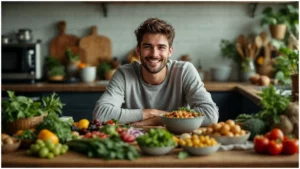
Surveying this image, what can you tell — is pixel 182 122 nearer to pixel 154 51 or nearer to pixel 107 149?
pixel 107 149

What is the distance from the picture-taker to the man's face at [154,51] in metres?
3.20

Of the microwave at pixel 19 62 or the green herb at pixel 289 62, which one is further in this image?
the microwave at pixel 19 62

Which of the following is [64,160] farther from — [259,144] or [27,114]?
[259,144]

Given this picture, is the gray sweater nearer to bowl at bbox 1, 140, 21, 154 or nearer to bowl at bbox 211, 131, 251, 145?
bowl at bbox 211, 131, 251, 145

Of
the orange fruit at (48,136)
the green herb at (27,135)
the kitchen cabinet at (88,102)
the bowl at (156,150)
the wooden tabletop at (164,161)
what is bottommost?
the kitchen cabinet at (88,102)

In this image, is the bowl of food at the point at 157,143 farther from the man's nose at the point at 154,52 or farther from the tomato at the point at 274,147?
the man's nose at the point at 154,52

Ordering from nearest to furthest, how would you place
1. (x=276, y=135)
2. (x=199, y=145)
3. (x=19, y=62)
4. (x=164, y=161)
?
1. (x=164, y=161)
2. (x=199, y=145)
3. (x=276, y=135)
4. (x=19, y=62)

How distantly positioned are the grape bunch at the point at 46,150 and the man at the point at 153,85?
0.98m

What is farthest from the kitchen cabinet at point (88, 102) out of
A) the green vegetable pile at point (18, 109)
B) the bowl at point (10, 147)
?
the bowl at point (10, 147)

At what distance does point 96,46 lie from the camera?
5812mm

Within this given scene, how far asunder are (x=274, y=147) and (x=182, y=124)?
0.58m

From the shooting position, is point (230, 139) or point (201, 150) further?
point (230, 139)

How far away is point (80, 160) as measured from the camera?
1963 mm

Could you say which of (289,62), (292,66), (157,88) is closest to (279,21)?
(289,62)
